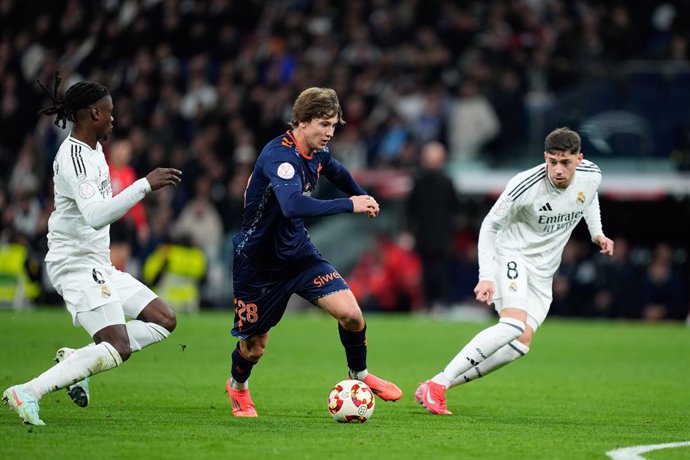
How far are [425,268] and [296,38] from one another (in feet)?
25.7

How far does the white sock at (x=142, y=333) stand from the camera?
9125 millimetres

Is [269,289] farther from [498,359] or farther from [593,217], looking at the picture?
[593,217]

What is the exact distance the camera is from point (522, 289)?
984cm

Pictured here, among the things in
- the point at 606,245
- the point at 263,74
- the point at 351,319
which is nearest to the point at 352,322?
the point at 351,319

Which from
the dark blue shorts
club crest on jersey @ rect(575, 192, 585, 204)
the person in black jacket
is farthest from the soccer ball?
the person in black jacket

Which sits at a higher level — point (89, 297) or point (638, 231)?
point (638, 231)

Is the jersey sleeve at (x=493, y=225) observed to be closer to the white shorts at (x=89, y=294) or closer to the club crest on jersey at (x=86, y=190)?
the white shorts at (x=89, y=294)

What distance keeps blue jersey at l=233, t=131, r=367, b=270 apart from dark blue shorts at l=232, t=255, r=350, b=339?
75 mm

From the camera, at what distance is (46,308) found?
72.4 feet

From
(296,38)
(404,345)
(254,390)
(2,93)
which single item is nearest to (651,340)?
(404,345)

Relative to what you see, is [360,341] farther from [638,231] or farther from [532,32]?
[532,32]

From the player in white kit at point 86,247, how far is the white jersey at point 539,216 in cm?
272

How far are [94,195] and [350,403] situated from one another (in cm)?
232

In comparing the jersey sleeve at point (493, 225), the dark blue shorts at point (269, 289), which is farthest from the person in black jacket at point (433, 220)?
the dark blue shorts at point (269, 289)
